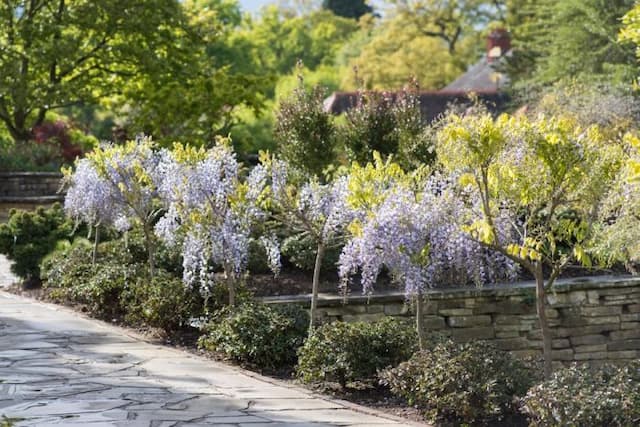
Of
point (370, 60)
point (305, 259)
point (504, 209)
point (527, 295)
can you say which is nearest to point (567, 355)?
point (527, 295)

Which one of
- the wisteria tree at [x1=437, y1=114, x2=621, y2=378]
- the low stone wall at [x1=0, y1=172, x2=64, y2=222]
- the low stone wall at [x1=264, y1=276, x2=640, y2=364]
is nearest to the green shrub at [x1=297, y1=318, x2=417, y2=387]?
the wisteria tree at [x1=437, y1=114, x2=621, y2=378]

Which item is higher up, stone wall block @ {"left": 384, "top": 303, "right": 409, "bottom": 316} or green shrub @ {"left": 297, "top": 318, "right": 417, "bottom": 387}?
stone wall block @ {"left": 384, "top": 303, "right": 409, "bottom": 316}

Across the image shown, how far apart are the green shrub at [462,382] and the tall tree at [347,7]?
73.2 meters

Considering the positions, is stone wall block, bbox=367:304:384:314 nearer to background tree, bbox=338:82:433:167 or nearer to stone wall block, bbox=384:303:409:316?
stone wall block, bbox=384:303:409:316

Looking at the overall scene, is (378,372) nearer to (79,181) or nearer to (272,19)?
(79,181)

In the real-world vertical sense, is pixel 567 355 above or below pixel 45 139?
below

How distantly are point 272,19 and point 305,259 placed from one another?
2350 inches

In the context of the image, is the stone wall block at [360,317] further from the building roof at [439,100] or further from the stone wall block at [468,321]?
the building roof at [439,100]

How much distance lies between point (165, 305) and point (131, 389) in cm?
281

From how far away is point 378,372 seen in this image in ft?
29.6

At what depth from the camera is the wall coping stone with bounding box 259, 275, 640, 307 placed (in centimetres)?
1241

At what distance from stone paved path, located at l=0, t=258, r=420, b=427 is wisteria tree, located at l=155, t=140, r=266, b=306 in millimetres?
991

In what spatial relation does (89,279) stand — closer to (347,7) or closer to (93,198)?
(93,198)

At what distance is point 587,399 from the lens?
24.4ft
